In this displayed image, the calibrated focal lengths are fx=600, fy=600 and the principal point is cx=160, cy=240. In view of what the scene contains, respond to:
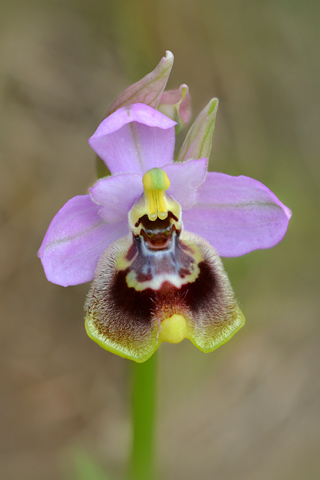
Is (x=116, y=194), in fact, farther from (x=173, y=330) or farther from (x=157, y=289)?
(x=173, y=330)

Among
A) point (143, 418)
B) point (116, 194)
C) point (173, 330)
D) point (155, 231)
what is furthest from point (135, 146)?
point (143, 418)

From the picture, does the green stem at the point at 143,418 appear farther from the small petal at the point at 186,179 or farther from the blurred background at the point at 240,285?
the blurred background at the point at 240,285

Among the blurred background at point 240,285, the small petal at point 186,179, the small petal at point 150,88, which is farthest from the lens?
the blurred background at point 240,285

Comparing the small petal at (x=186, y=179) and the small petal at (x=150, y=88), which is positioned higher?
the small petal at (x=150, y=88)

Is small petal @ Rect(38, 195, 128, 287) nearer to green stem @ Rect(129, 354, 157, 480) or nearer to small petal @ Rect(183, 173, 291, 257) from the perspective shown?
small petal @ Rect(183, 173, 291, 257)

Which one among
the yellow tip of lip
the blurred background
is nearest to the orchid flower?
the yellow tip of lip

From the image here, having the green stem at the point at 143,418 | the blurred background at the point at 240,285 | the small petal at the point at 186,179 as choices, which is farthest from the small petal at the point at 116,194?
the blurred background at the point at 240,285

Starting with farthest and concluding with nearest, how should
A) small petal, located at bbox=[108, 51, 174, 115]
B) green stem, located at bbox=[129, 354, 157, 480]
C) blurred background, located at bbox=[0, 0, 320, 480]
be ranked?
blurred background, located at bbox=[0, 0, 320, 480]
green stem, located at bbox=[129, 354, 157, 480]
small petal, located at bbox=[108, 51, 174, 115]
